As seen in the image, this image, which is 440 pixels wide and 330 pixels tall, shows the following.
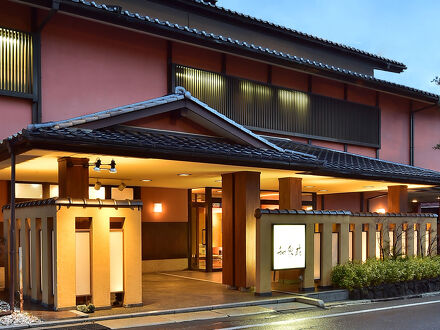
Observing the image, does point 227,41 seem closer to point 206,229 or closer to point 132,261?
point 206,229

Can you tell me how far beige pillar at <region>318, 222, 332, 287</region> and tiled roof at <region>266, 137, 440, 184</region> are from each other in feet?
5.39

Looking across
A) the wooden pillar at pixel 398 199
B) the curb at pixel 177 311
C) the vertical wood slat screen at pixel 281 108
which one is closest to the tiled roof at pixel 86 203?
the curb at pixel 177 311

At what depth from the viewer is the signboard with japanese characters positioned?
14.2m

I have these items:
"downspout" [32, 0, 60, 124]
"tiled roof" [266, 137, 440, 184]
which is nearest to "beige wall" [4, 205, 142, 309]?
"downspout" [32, 0, 60, 124]

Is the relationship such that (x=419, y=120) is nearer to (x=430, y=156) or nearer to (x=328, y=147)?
(x=430, y=156)

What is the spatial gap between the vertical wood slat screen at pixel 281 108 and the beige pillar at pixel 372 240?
4.52m

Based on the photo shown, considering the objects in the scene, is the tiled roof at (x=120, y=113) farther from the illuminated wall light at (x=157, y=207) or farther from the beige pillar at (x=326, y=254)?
the illuminated wall light at (x=157, y=207)

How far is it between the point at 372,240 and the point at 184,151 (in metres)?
7.64

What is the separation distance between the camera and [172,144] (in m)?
11.9

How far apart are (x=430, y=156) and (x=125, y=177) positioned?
601 inches

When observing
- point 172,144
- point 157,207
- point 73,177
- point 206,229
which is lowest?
point 206,229

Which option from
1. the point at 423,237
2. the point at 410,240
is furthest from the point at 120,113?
the point at 423,237

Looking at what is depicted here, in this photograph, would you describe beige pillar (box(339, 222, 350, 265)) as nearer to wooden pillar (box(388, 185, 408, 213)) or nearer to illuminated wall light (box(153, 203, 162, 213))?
wooden pillar (box(388, 185, 408, 213))

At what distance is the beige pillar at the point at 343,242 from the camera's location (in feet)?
51.3
